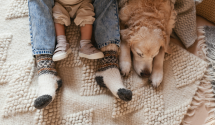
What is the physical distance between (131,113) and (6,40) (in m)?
0.84

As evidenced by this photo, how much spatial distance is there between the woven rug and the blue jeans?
13 centimetres

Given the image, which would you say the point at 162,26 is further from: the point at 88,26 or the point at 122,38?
the point at 88,26

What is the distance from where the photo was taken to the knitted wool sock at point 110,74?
885 mm

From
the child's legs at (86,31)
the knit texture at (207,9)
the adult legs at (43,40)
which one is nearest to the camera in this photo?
the adult legs at (43,40)

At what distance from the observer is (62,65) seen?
978mm

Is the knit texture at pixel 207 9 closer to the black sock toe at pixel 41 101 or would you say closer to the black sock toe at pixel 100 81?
the black sock toe at pixel 100 81

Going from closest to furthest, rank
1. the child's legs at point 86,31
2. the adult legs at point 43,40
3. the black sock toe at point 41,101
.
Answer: the black sock toe at point 41,101 < the adult legs at point 43,40 < the child's legs at point 86,31

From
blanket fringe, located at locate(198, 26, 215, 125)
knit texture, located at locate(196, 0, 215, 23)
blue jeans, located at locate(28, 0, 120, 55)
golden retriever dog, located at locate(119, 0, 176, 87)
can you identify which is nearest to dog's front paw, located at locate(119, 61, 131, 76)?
golden retriever dog, located at locate(119, 0, 176, 87)

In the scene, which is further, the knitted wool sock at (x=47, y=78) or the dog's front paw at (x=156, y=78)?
the dog's front paw at (x=156, y=78)

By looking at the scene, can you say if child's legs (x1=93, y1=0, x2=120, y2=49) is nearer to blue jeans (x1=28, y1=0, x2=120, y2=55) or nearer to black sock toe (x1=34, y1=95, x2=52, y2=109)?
blue jeans (x1=28, y1=0, x2=120, y2=55)

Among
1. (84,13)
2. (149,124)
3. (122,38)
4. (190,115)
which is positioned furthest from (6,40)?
(190,115)

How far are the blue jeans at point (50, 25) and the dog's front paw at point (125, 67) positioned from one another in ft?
0.39

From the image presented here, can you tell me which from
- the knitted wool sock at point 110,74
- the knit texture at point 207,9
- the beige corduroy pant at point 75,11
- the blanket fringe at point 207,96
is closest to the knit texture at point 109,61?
the knitted wool sock at point 110,74

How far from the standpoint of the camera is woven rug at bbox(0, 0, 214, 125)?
0.87 meters
